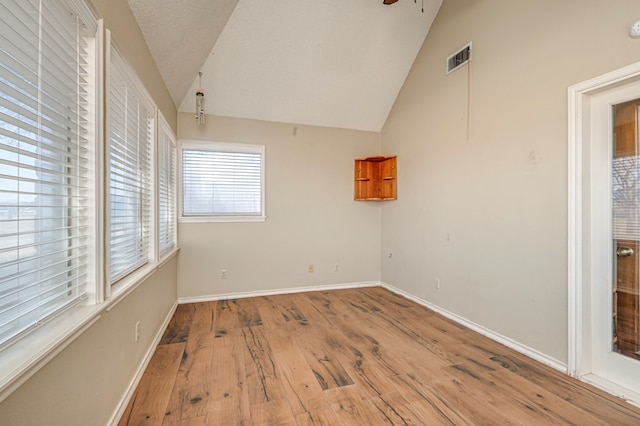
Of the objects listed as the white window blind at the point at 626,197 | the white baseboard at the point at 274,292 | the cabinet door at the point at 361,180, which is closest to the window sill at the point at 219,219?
the white baseboard at the point at 274,292

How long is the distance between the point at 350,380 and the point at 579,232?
1993mm

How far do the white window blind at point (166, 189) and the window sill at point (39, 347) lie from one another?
63.8 inches

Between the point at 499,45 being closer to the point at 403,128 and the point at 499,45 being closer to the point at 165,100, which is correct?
the point at 403,128

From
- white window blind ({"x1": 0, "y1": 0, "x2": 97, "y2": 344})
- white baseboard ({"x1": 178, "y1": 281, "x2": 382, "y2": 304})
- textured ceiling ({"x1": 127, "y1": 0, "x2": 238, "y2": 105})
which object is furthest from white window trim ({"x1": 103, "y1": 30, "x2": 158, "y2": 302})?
white baseboard ({"x1": 178, "y1": 281, "x2": 382, "y2": 304})

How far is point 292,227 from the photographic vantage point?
4344 millimetres

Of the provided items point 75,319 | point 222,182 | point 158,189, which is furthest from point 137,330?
point 222,182

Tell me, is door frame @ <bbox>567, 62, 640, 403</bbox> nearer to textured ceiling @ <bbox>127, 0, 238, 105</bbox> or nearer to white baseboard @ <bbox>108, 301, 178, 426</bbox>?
textured ceiling @ <bbox>127, 0, 238, 105</bbox>

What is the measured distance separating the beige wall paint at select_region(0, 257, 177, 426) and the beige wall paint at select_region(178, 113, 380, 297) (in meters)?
1.54

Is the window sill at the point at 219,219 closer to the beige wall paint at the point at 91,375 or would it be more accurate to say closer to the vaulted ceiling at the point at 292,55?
the vaulted ceiling at the point at 292,55

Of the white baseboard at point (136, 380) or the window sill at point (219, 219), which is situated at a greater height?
the window sill at point (219, 219)

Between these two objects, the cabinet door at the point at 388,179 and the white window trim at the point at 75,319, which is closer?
the white window trim at the point at 75,319

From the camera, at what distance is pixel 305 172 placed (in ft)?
14.4

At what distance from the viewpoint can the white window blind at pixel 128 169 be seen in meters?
1.74

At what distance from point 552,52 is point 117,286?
3.56 metres
